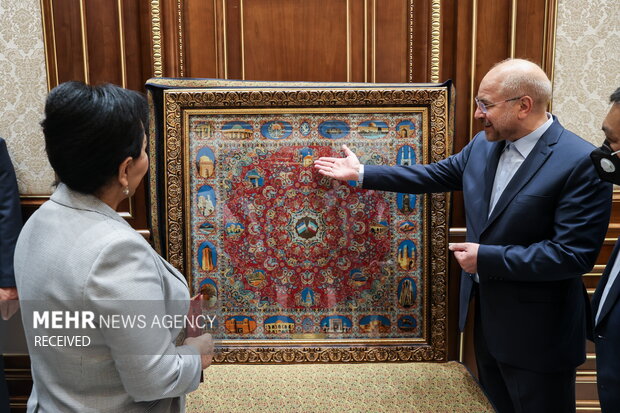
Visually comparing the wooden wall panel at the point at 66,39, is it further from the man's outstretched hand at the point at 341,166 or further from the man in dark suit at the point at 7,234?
the man's outstretched hand at the point at 341,166

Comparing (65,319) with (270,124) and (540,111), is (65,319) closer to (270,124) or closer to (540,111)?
(270,124)

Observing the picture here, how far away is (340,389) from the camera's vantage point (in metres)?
2.31

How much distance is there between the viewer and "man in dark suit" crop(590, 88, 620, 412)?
6.10ft

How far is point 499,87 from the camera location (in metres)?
2.19

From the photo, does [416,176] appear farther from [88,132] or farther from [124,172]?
[88,132]

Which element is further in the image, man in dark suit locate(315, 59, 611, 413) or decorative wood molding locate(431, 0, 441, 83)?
decorative wood molding locate(431, 0, 441, 83)

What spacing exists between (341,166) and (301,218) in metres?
0.31

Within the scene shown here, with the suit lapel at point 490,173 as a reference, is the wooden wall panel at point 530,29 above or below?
above

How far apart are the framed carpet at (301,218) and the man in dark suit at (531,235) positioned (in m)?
0.30

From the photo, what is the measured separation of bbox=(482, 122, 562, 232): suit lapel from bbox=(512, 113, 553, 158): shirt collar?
0.9 inches

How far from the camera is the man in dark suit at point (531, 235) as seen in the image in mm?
2033

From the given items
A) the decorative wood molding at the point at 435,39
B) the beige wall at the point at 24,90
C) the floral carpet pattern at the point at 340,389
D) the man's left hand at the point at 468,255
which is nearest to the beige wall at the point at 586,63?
the decorative wood molding at the point at 435,39

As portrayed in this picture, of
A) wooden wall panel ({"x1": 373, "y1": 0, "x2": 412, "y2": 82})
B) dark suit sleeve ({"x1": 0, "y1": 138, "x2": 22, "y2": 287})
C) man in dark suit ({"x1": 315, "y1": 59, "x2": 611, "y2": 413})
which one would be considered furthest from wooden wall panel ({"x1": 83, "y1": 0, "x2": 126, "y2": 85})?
man in dark suit ({"x1": 315, "y1": 59, "x2": 611, "y2": 413})

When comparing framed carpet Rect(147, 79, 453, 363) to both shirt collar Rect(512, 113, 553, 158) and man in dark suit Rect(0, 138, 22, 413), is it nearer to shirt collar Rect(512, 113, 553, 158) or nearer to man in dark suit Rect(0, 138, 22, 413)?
shirt collar Rect(512, 113, 553, 158)
